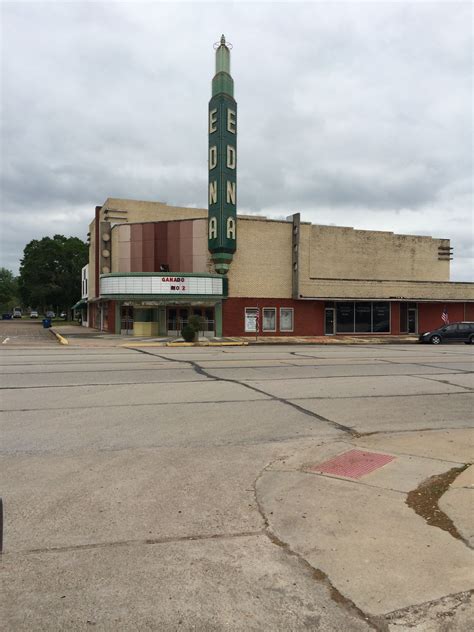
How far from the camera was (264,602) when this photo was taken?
3.32m

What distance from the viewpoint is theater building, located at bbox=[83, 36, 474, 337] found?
32.5 meters

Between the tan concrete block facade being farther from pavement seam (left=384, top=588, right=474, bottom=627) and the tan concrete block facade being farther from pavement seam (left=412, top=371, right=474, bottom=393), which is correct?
pavement seam (left=384, top=588, right=474, bottom=627)

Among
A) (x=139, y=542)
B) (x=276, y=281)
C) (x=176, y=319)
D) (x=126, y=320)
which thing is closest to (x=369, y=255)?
(x=276, y=281)

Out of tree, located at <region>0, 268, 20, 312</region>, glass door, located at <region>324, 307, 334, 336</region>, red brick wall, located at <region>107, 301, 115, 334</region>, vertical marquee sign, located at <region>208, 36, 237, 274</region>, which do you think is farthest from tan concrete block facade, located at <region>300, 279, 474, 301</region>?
tree, located at <region>0, 268, 20, 312</region>

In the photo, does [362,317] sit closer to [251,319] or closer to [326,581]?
[251,319]

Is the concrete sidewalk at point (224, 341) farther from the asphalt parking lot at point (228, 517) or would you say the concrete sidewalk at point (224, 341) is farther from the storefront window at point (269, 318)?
the asphalt parking lot at point (228, 517)

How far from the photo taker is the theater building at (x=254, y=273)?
107 ft

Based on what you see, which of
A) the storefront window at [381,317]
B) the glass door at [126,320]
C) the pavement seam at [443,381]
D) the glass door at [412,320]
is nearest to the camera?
the pavement seam at [443,381]

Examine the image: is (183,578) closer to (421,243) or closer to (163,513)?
(163,513)

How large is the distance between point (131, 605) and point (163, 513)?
1450 millimetres

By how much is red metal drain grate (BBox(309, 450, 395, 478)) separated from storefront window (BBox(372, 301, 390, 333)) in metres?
31.8

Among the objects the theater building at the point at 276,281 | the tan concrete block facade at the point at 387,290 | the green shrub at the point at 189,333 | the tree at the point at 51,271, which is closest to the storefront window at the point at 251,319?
the theater building at the point at 276,281

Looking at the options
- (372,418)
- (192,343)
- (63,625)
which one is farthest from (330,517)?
(192,343)

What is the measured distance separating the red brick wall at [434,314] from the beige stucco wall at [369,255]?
6.95ft
